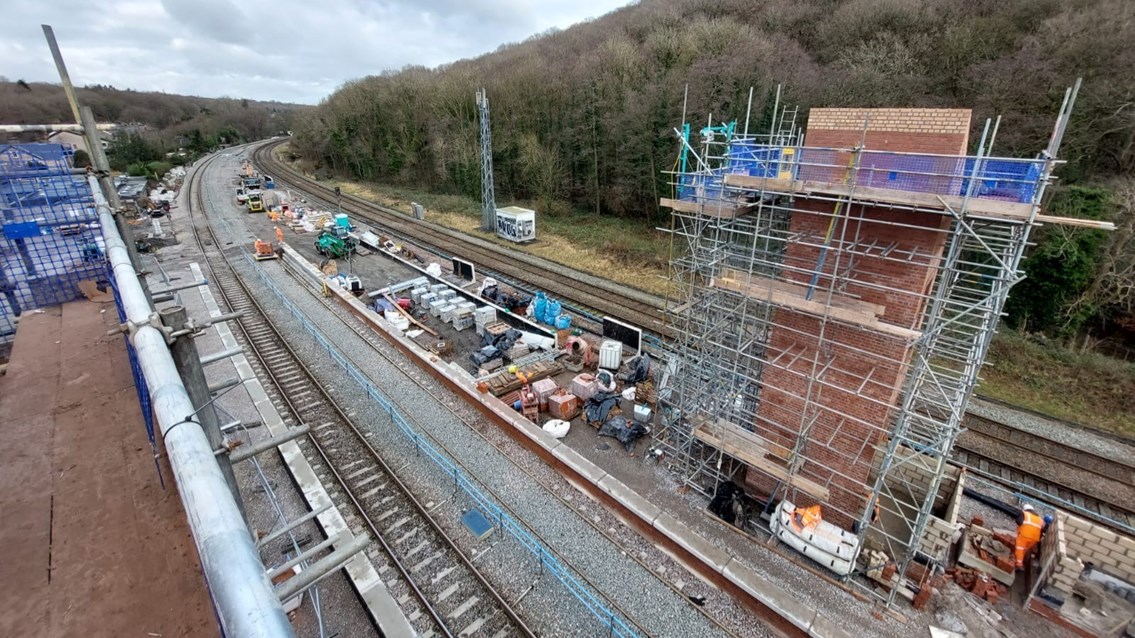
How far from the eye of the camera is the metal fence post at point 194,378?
11.0 feet

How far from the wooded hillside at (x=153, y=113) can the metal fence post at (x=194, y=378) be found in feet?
208

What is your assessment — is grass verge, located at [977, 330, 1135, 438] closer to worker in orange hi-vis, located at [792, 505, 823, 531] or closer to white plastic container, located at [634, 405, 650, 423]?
worker in orange hi-vis, located at [792, 505, 823, 531]

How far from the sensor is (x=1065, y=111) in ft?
18.8

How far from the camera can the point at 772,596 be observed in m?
7.79

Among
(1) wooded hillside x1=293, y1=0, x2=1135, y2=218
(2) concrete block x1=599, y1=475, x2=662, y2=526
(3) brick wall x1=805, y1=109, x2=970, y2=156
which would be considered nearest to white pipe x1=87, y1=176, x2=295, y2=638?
(2) concrete block x1=599, y1=475, x2=662, y2=526

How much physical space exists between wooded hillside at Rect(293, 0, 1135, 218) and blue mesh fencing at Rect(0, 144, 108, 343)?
24.4 m

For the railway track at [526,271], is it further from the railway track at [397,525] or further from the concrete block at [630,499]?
the railway track at [397,525]

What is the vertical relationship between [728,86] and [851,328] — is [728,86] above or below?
above

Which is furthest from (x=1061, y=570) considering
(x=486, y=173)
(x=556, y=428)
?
(x=486, y=173)

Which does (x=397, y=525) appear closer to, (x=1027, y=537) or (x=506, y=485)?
(x=506, y=485)

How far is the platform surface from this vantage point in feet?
16.5

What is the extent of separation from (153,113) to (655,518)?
118 meters

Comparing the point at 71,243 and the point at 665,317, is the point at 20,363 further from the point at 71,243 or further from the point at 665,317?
the point at 665,317

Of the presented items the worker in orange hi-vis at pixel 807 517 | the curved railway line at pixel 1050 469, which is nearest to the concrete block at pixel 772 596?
the worker in orange hi-vis at pixel 807 517
